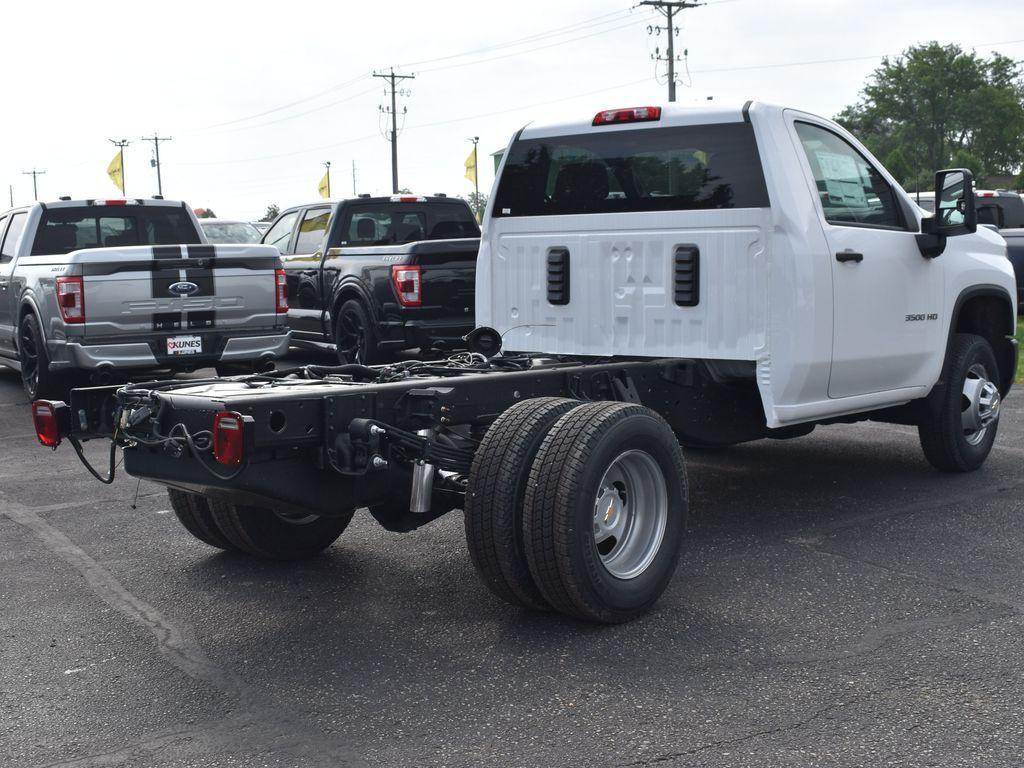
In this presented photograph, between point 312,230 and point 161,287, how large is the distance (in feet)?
12.2

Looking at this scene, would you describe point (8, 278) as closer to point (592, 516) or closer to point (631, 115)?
point (631, 115)

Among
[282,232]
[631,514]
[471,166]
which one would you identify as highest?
[471,166]

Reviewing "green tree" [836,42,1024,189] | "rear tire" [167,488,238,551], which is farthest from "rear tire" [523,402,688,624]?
"green tree" [836,42,1024,189]

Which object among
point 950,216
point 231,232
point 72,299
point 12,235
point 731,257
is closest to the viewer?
point 731,257

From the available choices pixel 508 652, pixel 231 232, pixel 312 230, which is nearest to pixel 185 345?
pixel 312 230

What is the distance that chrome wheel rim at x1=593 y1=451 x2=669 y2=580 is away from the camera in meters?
4.97

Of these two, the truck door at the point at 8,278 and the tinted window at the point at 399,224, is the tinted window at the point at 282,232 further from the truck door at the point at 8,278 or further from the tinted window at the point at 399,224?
the truck door at the point at 8,278

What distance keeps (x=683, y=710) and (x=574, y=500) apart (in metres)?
0.93

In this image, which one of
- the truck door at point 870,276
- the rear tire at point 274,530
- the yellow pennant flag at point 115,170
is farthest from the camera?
the yellow pennant flag at point 115,170

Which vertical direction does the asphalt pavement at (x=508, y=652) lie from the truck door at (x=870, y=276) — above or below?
below

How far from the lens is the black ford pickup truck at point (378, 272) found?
1192cm

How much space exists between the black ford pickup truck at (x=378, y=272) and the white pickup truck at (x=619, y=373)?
442 centimetres

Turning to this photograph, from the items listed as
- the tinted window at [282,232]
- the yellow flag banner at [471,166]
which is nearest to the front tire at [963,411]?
the tinted window at [282,232]

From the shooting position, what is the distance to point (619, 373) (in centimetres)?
578
